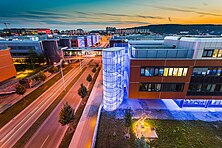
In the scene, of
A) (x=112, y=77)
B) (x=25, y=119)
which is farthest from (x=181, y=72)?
(x=25, y=119)

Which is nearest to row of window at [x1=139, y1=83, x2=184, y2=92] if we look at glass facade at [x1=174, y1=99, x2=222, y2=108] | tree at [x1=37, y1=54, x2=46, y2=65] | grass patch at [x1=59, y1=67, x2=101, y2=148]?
glass facade at [x1=174, y1=99, x2=222, y2=108]

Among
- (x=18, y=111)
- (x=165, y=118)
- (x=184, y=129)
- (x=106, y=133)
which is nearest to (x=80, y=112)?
(x=106, y=133)

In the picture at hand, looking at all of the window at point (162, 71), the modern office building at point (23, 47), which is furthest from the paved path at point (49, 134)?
the modern office building at point (23, 47)

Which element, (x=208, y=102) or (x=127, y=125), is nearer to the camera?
(x=127, y=125)

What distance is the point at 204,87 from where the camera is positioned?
72.4 ft

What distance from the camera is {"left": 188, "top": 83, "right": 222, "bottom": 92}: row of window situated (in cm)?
2181

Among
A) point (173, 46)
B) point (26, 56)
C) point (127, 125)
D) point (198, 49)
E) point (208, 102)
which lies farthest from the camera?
point (26, 56)

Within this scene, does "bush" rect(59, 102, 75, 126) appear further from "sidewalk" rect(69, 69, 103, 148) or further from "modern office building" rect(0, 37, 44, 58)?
"modern office building" rect(0, 37, 44, 58)

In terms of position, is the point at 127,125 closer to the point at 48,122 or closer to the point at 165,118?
the point at 165,118

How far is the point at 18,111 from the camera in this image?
2470 cm

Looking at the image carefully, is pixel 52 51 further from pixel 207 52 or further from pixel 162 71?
pixel 207 52

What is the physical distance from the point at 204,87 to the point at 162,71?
888 cm

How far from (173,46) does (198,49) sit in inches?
272

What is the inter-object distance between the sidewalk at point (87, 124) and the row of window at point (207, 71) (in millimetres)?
20509
